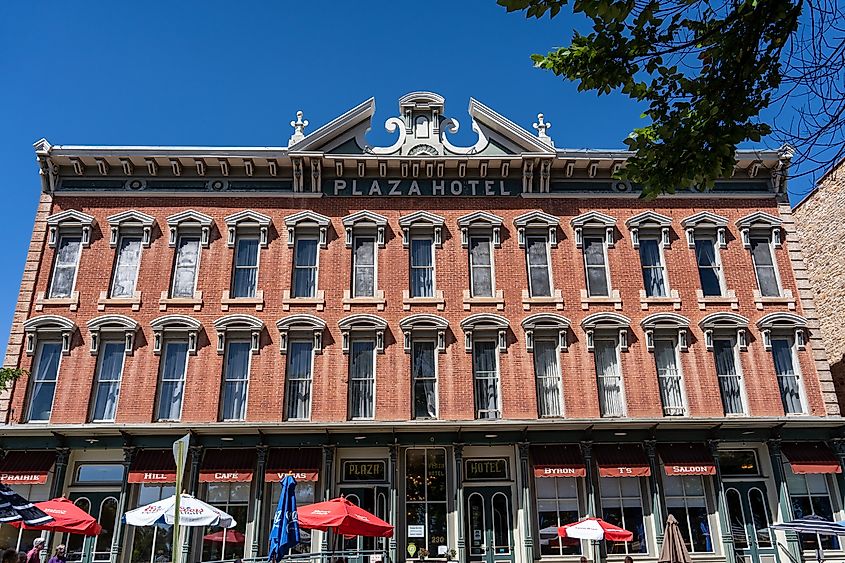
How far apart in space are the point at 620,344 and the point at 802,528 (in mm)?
6965

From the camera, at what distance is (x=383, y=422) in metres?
18.3

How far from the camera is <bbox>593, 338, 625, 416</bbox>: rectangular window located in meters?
19.5

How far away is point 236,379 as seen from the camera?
19406mm

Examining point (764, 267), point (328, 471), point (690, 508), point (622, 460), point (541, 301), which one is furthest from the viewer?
point (764, 267)

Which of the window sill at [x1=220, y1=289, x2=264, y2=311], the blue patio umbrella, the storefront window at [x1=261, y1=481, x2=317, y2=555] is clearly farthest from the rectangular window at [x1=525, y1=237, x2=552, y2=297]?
the blue patio umbrella

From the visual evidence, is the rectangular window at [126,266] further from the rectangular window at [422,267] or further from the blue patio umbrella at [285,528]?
the blue patio umbrella at [285,528]

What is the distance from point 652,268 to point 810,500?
800cm

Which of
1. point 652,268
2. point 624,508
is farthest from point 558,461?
point 652,268

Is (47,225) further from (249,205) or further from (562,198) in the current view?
(562,198)

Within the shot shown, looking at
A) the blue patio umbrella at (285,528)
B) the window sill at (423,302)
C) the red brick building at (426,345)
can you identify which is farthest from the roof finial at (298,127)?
the blue patio umbrella at (285,528)

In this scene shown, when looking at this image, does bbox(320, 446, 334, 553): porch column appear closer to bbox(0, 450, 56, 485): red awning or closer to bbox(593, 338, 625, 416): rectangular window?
bbox(0, 450, 56, 485): red awning

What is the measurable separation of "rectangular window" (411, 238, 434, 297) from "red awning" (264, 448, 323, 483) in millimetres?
5663

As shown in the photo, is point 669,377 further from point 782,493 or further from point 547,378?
point 782,493

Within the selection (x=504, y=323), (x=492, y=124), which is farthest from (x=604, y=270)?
(x=492, y=124)
